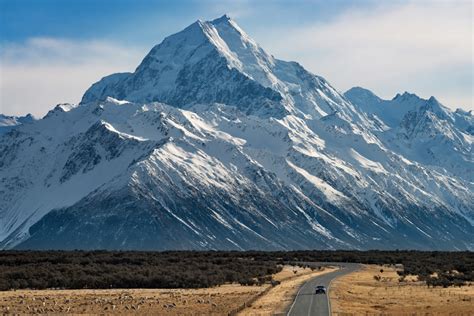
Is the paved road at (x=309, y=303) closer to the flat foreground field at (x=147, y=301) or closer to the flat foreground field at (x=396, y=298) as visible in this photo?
the flat foreground field at (x=396, y=298)

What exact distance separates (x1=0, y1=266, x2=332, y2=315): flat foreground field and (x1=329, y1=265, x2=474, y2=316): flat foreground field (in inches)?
237

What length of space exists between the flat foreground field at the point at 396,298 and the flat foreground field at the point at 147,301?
6030 mm

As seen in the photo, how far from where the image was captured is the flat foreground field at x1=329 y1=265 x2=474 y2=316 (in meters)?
71.8

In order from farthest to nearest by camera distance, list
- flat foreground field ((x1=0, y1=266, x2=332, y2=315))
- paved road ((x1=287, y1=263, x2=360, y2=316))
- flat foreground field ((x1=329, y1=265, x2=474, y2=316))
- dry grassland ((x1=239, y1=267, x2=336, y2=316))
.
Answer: flat foreground field ((x1=329, y1=265, x2=474, y2=316))
dry grassland ((x1=239, y1=267, x2=336, y2=316))
flat foreground field ((x1=0, y1=266, x2=332, y2=315))
paved road ((x1=287, y1=263, x2=360, y2=316))

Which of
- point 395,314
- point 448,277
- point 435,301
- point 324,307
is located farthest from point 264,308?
point 448,277

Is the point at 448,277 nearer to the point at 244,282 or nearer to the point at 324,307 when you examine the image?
the point at 244,282

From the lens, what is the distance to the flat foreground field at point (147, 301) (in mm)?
69438

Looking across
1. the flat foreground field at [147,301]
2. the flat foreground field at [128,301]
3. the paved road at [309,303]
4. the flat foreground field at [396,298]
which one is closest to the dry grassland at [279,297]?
the flat foreground field at [147,301]

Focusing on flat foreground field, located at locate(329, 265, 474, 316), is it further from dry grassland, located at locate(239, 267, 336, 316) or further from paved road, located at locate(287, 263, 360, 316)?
dry grassland, located at locate(239, 267, 336, 316)

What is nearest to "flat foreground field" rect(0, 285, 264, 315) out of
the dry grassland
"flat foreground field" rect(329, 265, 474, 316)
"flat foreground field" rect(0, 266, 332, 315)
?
"flat foreground field" rect(0, 266, 332, 315)

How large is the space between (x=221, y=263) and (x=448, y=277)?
41268 mm

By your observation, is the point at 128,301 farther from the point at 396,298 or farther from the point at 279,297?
the point at 396,298

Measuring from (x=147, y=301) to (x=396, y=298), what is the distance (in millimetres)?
25571

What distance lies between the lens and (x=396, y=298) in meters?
83.1
